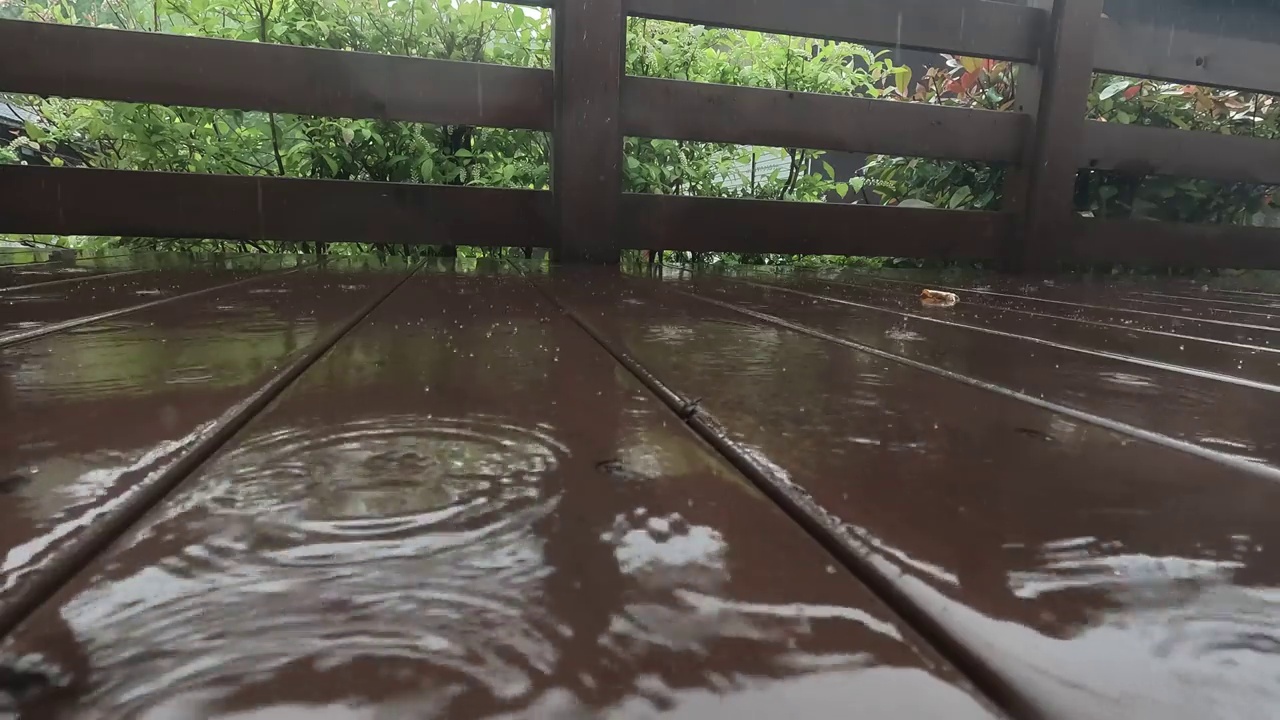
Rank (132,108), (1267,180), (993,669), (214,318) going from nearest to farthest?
(993,669), (214,318), (132,108), (1267,180)

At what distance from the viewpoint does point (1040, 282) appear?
7.84 ft

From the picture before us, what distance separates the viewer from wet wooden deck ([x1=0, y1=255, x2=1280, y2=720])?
25 centimetres

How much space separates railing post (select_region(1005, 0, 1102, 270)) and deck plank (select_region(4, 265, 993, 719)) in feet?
9.27

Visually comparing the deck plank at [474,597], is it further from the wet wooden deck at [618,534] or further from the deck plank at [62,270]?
the deck plank at [62,270]

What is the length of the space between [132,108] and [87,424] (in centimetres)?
254

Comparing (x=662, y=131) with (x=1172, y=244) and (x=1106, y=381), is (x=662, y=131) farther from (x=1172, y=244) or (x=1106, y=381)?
(x=1172, y=244)

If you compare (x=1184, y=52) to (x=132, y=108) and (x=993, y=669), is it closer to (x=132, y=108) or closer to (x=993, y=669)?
(x=993, y=669)

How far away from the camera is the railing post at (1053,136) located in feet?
8.98

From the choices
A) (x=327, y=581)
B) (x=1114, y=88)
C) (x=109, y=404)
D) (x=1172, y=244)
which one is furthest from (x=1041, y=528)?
(x=1114, y=88)

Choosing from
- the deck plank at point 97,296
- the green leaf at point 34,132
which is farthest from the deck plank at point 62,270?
the green leaf at point 34,132

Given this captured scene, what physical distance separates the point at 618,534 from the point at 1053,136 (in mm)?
3048

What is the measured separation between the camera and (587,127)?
7.86ft

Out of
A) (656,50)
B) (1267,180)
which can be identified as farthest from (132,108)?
(1267,180)

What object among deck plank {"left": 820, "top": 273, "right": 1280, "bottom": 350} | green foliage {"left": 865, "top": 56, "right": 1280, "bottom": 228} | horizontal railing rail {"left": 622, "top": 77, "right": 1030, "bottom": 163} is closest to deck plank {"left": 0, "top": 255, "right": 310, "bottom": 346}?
horizontal railing rail {"left": 622, "top": 77, "right": 1030, "bottom": 163}
